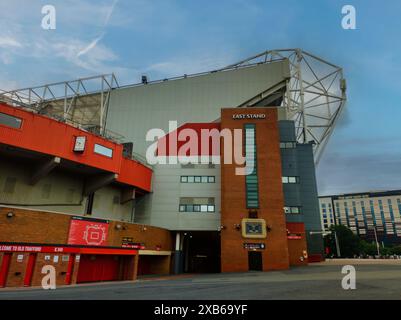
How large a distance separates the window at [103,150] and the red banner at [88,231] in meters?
7.81

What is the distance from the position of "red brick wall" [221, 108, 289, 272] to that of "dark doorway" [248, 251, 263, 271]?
0.44m

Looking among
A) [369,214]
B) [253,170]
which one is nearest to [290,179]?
[253,170]

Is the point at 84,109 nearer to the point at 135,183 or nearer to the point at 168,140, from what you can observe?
the point at 168,140

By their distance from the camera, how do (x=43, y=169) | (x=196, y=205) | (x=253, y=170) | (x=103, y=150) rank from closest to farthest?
1. (x=43, y=169)
2. (x=103, y=150)
3. (x=253, y=170)
4. (x=196, y=205)

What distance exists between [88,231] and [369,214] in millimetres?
175304

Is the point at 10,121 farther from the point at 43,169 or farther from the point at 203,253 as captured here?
the point at 203,253

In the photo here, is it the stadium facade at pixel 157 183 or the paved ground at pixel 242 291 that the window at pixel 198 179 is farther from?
the paved ground at pixel 242 291

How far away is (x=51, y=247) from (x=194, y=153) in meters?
24.2

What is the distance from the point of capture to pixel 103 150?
3164 centimetres

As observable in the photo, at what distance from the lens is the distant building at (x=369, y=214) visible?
155250mm

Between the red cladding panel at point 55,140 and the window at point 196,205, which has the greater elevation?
the red cladding panel at point 55,140

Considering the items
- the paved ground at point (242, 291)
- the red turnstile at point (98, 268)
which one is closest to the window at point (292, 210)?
the paved ground at point (242, 291)

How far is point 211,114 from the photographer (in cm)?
4747
